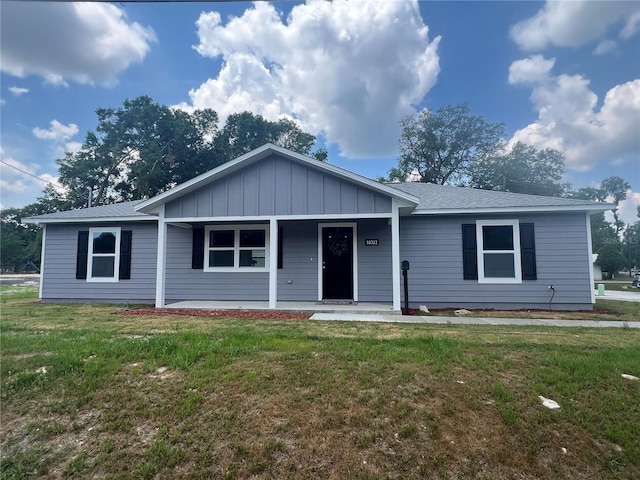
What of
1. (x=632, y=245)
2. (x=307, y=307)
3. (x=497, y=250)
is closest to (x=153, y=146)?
(x=307, y=307)

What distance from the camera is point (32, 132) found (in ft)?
29.8

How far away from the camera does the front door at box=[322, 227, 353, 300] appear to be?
29.6 ft

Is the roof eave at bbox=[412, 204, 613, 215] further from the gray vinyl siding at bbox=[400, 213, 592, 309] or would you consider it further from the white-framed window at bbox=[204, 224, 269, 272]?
the white-framed window at bbox=[204, 224, 269, 272]

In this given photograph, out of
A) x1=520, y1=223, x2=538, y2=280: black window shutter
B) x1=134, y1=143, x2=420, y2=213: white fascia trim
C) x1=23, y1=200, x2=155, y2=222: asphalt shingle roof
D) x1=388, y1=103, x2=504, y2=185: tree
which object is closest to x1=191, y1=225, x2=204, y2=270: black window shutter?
x1=23, y1=200, x2=155, y2=222: asphalt shingle roof

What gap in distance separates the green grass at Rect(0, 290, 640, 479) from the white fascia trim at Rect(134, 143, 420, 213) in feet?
12.6

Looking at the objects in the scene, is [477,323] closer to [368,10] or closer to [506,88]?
[368,10]

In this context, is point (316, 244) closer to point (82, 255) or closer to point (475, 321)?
point (475, 321)

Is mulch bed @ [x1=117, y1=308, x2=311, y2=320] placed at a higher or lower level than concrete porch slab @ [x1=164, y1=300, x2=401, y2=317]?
lower

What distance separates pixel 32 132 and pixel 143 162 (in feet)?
62.2

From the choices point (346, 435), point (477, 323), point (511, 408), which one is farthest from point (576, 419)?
point (477, 323)

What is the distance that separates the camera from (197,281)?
31.1 ft

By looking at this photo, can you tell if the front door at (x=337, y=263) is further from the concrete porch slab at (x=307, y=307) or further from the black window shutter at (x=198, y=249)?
the black window shutter at (x=198, y=249)

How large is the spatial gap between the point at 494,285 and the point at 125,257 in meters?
9.93

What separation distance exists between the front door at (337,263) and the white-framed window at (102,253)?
601 centimetres
